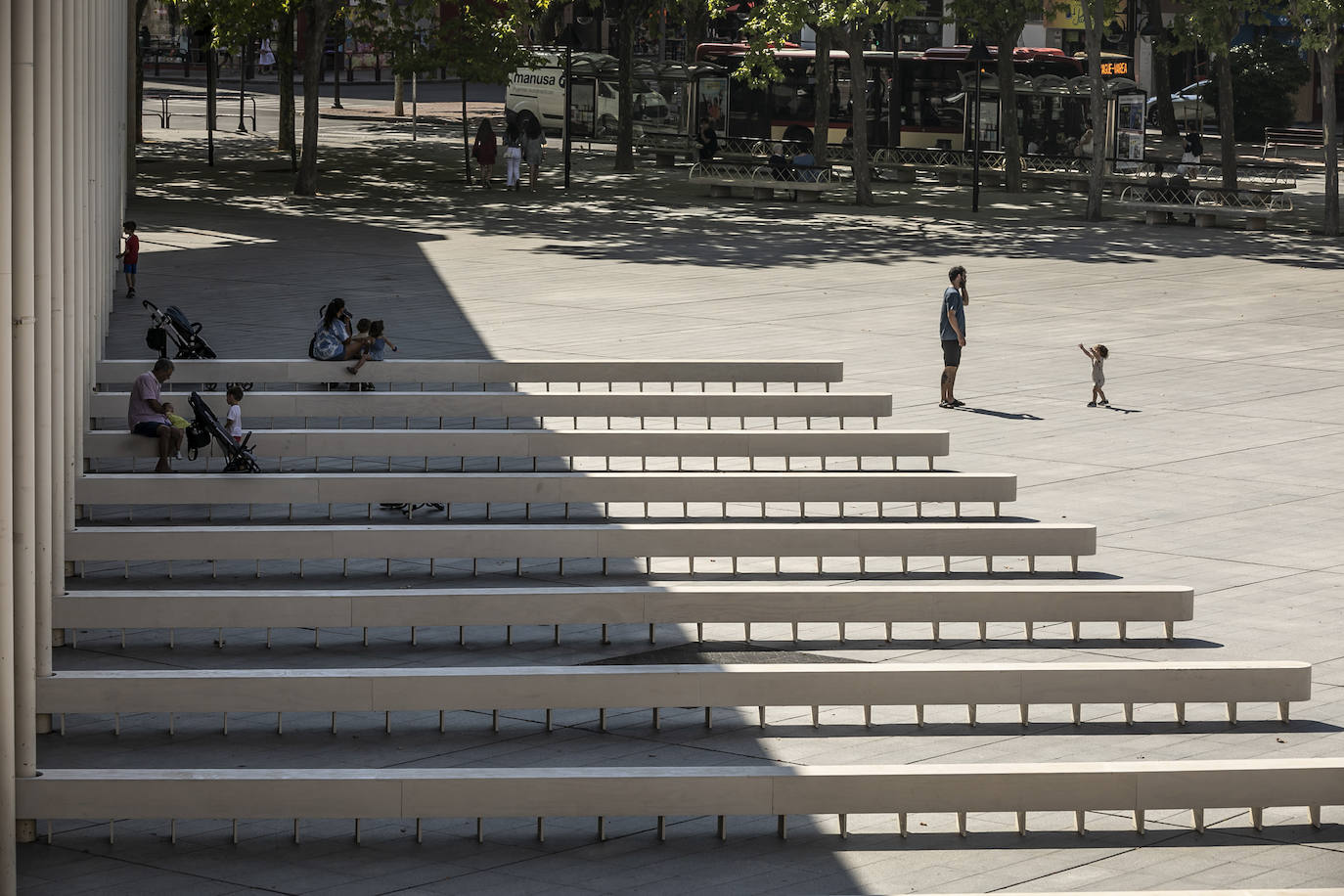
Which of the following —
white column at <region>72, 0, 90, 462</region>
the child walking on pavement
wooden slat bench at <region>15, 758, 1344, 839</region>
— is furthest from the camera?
the child walking on pavement

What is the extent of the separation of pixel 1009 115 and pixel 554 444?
107 ft

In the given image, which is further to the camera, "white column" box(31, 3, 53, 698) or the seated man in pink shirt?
the seated man in pink shirt

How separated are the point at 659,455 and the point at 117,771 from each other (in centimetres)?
747

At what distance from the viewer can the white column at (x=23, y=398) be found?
8.28 metres

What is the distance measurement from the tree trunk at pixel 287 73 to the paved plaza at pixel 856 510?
5285mm

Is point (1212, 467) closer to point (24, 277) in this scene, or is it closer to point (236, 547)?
point (236, 547)

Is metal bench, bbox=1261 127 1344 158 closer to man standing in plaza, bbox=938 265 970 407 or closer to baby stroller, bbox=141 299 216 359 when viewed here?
man standing in plaza, bbox=938 265 970 407

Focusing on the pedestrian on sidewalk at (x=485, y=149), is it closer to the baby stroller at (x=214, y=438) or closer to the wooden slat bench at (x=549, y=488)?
the baby stroller at (x=214, y=438)

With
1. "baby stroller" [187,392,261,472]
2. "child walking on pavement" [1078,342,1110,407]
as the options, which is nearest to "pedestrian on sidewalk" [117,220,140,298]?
"baby stroller" [187,392,261,472]

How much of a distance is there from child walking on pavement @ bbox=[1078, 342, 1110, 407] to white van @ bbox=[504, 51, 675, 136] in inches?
1472

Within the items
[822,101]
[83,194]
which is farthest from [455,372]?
[822,101]

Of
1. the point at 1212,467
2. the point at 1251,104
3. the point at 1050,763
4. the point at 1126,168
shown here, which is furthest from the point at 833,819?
the point at 1251,104

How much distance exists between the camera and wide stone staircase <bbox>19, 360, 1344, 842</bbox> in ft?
26.9

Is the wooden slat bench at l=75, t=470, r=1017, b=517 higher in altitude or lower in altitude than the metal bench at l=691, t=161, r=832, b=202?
lower
